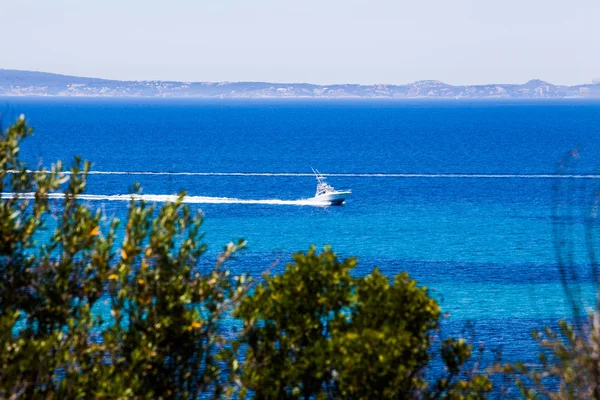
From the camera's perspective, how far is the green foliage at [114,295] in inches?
369

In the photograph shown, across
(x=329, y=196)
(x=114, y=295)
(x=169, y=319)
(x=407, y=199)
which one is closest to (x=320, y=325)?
(x=169, y=319)

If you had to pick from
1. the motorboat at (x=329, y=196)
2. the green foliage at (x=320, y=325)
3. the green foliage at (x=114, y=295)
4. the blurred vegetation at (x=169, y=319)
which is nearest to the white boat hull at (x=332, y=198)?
the motorboat at (x=329, y=196)

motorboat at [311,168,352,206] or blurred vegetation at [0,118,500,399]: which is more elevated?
blurred vegetation at [0,118,500,399]

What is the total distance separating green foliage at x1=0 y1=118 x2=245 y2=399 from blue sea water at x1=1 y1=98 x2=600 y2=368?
3632mm

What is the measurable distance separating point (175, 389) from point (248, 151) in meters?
119

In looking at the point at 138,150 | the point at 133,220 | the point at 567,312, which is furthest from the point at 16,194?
the point at 138,150

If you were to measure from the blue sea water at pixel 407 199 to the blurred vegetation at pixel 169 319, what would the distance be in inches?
92.9

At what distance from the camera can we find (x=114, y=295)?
9734mm

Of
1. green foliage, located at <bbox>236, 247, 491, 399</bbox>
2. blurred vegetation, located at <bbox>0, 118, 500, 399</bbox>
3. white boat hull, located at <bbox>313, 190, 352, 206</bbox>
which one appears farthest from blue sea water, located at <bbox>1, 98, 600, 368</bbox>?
blurred vegetation, located at <bbox>0, 118, 500, 399</bbox>

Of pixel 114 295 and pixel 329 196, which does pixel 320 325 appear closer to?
pixel 114 295

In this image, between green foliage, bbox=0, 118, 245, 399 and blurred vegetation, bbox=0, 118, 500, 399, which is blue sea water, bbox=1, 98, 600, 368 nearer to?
blurred vegetation, bbox=0, 118, 500, 399

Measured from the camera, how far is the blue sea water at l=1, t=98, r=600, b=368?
47531 millimetres

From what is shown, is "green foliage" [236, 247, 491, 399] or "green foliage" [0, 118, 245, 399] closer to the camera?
"green foliage" [0, 118, 245, 399]

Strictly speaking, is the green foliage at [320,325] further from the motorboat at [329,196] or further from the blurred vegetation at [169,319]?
the motorboat at [329,196]
